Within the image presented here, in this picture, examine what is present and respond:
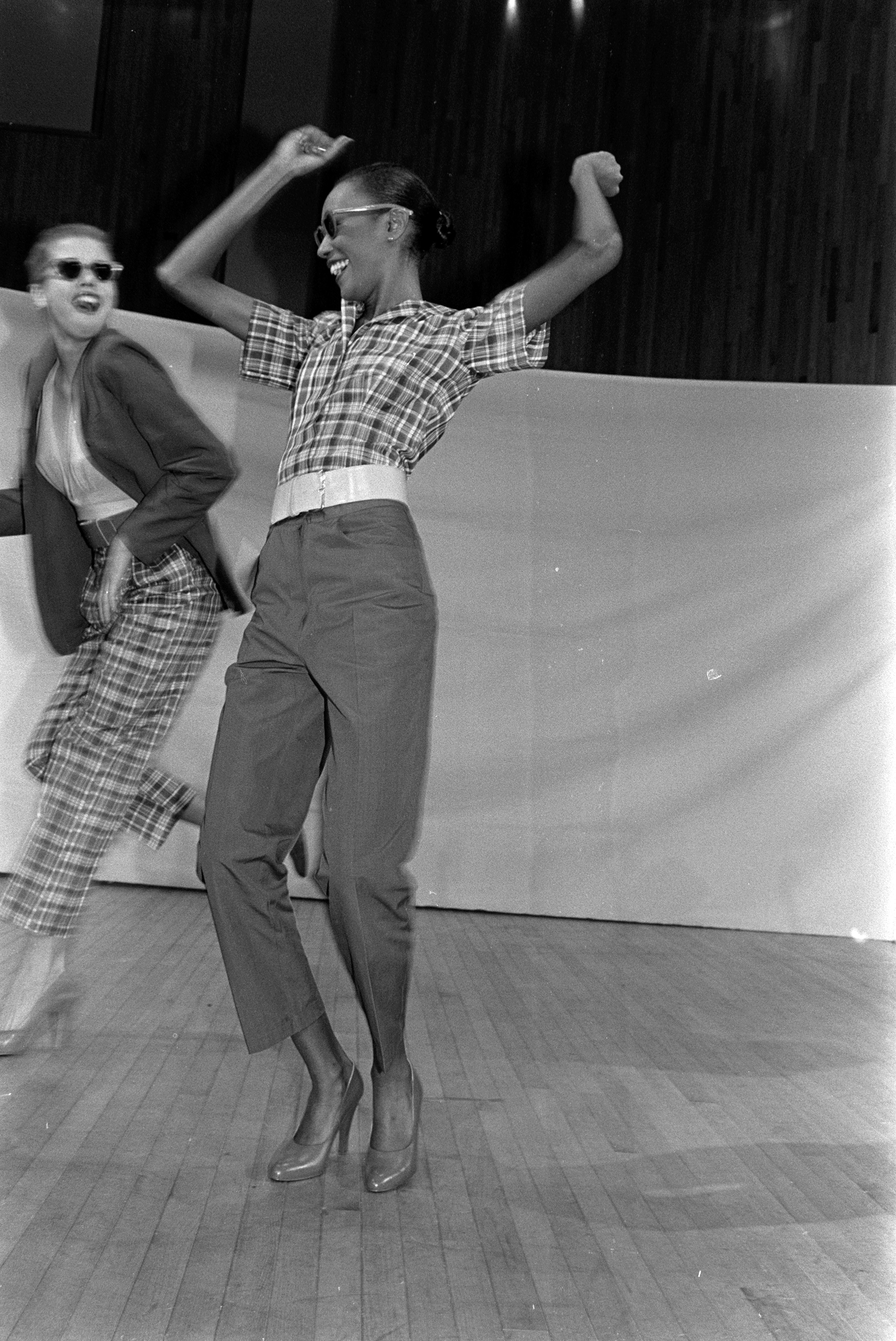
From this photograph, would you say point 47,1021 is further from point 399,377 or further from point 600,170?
point 600,170

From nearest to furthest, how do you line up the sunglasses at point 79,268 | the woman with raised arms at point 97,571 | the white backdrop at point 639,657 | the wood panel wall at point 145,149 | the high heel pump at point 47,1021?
1. the high heel pump at point 47,1021
2. the woman with raised arms at point 97,571
3. the sunglasses at point 79,268
4. the white backdrop at point 639,657
5. the wood panel wall at point 145,149

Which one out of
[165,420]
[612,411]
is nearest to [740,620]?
[612,411]

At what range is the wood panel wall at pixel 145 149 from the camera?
11.4 ft

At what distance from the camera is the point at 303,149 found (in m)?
1.48

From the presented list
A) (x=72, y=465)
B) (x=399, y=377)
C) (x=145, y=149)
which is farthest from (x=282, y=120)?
(x=399, y=377)

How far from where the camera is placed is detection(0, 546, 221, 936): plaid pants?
1745 millimetres

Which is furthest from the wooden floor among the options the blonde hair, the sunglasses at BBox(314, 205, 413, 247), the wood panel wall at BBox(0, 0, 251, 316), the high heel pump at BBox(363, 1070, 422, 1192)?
the wood panel wall at BBox(0, 0, 251, 316)

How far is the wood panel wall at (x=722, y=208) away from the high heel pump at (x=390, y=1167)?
2840 mm

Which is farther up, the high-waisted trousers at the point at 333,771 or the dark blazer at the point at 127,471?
the dark blazer at the point at 127,471

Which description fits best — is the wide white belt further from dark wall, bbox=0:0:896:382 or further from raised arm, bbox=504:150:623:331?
dark wall, bbox=0:0:896:382

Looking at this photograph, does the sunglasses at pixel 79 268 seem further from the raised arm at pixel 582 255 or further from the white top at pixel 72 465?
the raised arm at pixel 582 255

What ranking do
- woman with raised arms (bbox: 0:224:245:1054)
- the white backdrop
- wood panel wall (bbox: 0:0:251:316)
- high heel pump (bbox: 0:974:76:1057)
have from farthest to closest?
wood panel wall (bbox: 0:0:251:316), the white backdrop, woman with raised arms (bbox: 0:224:245:1054), high heel pump (bbox: 0:974:76:1057)

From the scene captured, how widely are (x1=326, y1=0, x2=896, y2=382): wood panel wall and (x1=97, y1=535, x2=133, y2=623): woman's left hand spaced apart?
213 cm

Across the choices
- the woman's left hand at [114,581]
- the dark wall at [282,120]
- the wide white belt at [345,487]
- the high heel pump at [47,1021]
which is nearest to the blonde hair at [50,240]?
the woman's left hand at [114,581]
